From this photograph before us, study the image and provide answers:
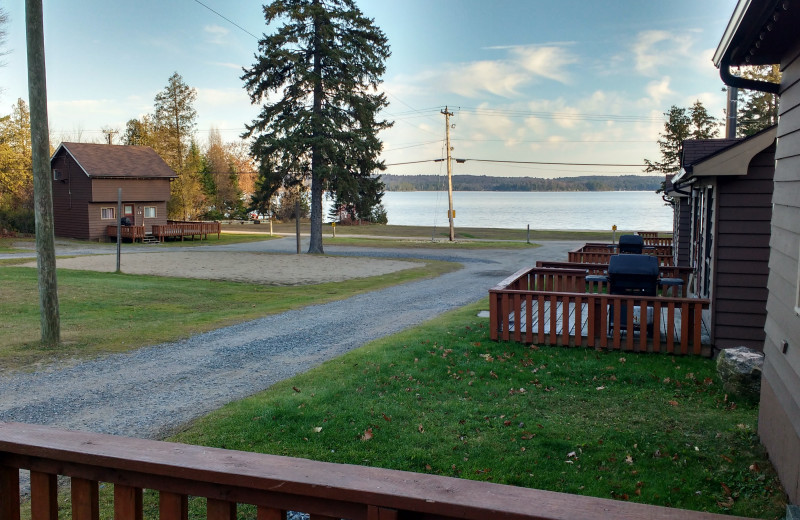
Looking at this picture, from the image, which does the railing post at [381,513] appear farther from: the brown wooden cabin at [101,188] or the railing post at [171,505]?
the brown wooden cabin at [101,188]

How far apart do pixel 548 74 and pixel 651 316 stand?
4943 cm

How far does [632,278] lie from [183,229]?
3986 cm

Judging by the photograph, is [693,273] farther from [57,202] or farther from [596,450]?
[57,202]

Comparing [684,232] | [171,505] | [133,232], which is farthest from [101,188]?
[171,505]

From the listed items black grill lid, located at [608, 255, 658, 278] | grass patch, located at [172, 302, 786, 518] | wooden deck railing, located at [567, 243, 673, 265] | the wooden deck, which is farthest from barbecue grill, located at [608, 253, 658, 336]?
wooden deck railing, located at [567, 243, 673, 265]

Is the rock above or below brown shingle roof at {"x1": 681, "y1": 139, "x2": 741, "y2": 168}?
below

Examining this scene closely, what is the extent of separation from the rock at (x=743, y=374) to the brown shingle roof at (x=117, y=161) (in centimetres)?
4164

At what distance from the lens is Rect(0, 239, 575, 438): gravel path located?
700 cm

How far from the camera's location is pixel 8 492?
2508 millimetres

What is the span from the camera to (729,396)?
711cm

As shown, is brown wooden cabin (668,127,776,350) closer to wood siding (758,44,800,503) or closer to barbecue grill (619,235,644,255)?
wood siding (758,44,800,503)

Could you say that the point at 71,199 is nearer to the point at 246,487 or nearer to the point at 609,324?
the point at 609,324

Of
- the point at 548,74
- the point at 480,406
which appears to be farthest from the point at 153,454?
the point at 548,74

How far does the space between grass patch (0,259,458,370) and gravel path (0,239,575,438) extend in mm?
829
